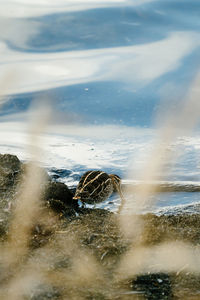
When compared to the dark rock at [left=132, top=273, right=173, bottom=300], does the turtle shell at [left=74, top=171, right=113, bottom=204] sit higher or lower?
lower

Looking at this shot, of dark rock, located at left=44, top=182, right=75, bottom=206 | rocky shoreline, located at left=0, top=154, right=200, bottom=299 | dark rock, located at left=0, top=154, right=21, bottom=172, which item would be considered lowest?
dark rock, located at left=0, top=154, right=21, bottom=172

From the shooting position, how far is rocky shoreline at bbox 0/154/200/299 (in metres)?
2.85

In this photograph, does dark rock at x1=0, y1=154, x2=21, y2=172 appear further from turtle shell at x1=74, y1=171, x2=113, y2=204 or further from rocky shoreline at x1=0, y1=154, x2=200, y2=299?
turtle shell at x1=74, y1=171, x2=113, y2=204

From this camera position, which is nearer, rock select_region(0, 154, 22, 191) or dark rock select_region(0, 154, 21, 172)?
rock select_region(0, 154, 22, 191)

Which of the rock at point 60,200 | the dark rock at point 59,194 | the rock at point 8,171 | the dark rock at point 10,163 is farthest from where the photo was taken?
the dark rock at point 10,163

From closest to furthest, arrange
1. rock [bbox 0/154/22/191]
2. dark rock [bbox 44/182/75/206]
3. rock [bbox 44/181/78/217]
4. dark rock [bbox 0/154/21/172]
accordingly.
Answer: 1. rock [bbox 44/181/78/217]
2. dark rock [bbox 44/182/75/206]
3. rock [bbox 0/154/22/191]
4. dark rock [bbox 0/154/21/172]

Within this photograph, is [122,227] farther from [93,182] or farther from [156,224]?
[93,182]

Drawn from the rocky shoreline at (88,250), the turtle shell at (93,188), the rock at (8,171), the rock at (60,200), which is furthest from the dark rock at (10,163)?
the turtle shell at (93,188)

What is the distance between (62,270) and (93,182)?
1529 mm

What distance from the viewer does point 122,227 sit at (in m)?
3.83

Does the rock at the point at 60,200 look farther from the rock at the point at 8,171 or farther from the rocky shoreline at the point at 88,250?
the rock at the point at 8,171

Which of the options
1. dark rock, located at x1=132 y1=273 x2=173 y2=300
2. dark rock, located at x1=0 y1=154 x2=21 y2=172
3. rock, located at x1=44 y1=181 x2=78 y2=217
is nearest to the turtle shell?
rock, located at x1=44 y1=181 x2=78 y2=217

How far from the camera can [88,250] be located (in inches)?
131

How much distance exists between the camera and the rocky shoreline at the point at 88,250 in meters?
2.85
